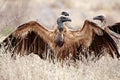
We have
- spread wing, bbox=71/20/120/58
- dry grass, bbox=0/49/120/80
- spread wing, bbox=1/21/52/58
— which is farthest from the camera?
spread wing, bbox=1/21/52/58

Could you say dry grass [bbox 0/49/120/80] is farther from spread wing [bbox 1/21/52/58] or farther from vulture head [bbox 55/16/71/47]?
vulture head [bbox 55/16/71/47]

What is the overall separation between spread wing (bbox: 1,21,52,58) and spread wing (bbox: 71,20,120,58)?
536mm

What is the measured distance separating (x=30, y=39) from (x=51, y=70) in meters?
2.82

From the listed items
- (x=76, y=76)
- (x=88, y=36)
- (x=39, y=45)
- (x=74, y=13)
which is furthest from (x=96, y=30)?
(x=74, y=13)

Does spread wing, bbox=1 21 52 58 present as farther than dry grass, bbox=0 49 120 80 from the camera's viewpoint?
Yes

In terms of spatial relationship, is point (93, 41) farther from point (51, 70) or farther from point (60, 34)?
point (51, 70)

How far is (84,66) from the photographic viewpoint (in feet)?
42.5

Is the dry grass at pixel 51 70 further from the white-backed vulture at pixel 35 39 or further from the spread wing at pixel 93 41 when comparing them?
the white-backed vulture at pixel 35 39

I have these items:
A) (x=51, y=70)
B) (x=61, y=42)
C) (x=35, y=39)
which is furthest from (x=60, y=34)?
(x=51, y=70)

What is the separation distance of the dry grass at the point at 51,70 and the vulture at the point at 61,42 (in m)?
0.72

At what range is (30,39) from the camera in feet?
47.5

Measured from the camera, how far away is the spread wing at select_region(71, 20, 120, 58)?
13.9 metres

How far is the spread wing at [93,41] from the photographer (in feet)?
45.5

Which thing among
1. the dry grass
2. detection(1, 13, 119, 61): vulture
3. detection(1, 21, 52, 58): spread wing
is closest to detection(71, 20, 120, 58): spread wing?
detection(1, 13, 119, 61): vulture
